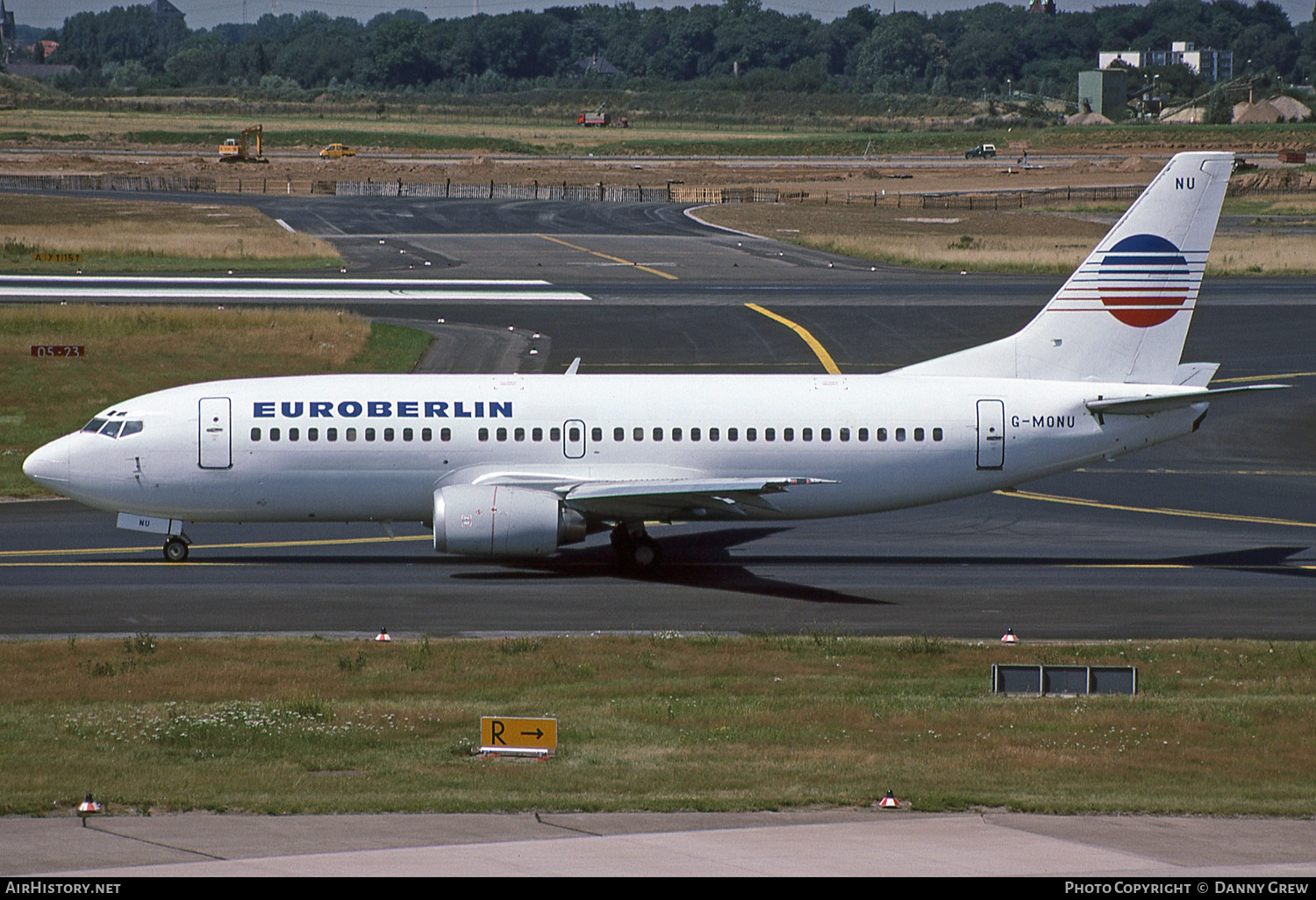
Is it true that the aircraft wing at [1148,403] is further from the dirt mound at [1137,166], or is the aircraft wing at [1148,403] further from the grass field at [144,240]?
the dirt mound at [1137,166]

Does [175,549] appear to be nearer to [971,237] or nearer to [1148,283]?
[1148,283]

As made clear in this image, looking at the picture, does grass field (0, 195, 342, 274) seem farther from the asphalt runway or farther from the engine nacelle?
the engine nacelle

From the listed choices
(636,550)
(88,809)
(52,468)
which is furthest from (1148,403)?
(88,809)

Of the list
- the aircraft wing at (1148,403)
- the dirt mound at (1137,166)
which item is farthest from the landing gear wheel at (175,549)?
the dirt mound at (1137,166)

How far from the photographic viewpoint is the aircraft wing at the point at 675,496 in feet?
113

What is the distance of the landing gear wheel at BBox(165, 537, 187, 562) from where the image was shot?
3759 cm

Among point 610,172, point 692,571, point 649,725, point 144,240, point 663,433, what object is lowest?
point 692,571

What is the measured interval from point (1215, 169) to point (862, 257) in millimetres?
66569

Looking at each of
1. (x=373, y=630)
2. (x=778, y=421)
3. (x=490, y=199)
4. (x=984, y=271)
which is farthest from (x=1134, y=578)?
(x=490, y=199)

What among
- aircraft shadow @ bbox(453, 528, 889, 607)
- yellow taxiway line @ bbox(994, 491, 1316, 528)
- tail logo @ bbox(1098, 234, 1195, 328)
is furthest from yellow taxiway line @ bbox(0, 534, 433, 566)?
tail logo @ bbox(1098, 234, 1195, 328)

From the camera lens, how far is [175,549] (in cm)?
3766

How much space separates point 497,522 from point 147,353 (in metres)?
34.8

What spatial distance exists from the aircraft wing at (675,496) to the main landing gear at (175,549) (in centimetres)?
999

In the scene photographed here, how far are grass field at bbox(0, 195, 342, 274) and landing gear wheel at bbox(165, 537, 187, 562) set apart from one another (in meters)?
59.1
